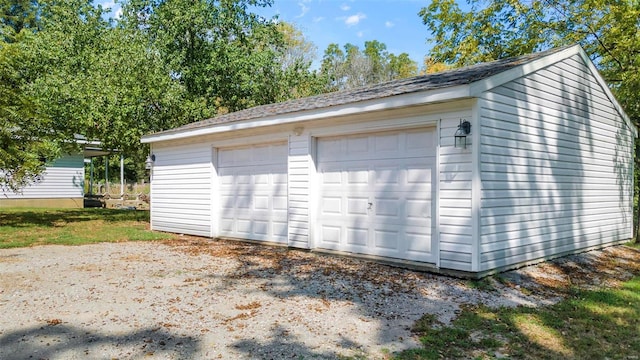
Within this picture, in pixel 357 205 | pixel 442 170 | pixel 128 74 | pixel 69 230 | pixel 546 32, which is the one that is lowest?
pixel 69 230

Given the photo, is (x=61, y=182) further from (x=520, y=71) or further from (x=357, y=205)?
(x=520, y=71)

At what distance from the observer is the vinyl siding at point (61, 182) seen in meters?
19.4

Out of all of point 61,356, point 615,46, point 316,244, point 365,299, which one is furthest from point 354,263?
point 615,46

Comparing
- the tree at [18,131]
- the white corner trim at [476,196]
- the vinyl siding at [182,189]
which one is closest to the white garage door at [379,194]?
the white corner trim at [476,196]

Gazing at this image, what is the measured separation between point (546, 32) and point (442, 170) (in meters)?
10.5

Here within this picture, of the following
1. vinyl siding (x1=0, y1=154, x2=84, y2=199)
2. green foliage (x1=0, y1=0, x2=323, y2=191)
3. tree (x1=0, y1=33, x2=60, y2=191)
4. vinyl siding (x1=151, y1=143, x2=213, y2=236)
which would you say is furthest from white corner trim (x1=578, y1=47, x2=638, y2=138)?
vinyl siding (x1=0, y1=154, x2=84, y2=199)

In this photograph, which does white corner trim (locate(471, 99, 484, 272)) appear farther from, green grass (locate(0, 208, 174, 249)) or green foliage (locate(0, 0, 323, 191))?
green foliage (locate(0, 0, 323, 191))

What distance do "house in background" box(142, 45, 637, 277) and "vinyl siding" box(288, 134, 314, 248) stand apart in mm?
24

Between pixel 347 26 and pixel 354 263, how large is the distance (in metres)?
28.9

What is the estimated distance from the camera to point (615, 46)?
1124 centimetres

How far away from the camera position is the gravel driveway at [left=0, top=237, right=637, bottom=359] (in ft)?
11.9

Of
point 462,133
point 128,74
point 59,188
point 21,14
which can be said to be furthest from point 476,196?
point 21,14

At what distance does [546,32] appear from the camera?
46.1 ft

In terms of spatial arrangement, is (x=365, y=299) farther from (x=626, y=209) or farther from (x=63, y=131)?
(x=63, y=131)
